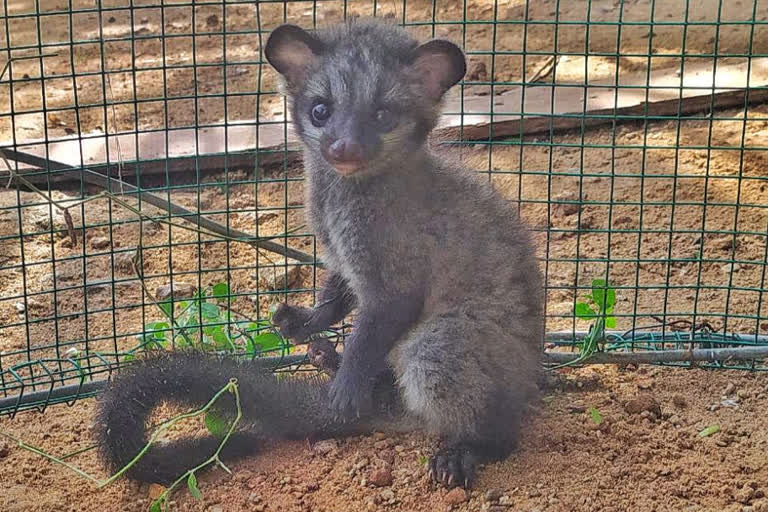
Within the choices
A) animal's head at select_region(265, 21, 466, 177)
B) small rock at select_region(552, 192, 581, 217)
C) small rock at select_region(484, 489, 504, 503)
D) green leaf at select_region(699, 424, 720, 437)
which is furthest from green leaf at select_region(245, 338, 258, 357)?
small rock at select_region(552, 192, 581, 217)

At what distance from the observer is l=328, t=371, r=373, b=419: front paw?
4188mm

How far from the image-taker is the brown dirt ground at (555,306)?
4098 millimetres

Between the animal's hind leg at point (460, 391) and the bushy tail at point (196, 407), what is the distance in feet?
1.62

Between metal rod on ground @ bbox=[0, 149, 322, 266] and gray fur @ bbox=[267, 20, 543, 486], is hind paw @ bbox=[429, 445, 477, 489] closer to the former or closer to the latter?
gray fur @ bbox=[267, 20, 543, 486]

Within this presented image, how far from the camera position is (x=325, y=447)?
174 inches

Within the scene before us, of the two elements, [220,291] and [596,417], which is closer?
[596,417]

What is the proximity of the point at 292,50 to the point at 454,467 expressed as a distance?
186 centimetres

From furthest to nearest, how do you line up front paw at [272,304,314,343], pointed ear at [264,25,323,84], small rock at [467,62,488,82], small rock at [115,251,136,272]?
small rock at [467,62,488,82] < small rock at [115,251,136,272] < front paw at [272,304,314,343] < pointed ear at [264,25,323,84]

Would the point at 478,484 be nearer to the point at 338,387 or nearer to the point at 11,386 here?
the point at 338,387

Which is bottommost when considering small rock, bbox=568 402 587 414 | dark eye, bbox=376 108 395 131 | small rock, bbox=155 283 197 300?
small rock, bbox=568 402 587 414

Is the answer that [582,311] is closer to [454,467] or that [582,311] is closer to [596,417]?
[596,417]

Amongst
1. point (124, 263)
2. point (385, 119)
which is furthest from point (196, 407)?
point (124, 263)

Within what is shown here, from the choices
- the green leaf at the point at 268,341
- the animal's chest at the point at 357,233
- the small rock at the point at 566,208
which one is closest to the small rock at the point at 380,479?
the animal's chest at the point at 357,233

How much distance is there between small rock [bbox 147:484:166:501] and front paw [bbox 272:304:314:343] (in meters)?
0.98
